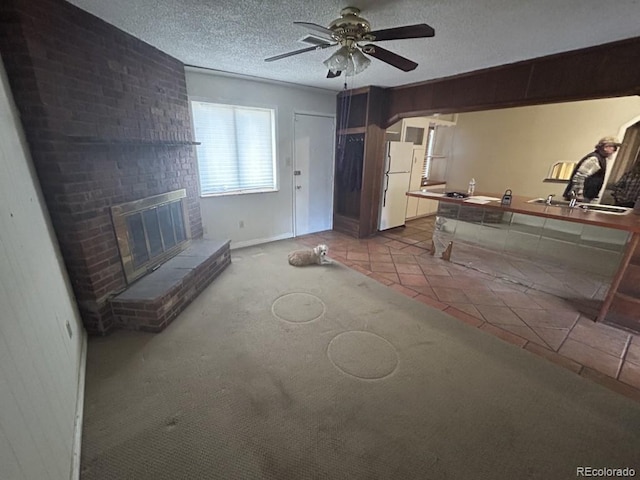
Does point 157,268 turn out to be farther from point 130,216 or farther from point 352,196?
point 352,196

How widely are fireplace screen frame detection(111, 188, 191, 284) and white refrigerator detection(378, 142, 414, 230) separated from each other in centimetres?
322

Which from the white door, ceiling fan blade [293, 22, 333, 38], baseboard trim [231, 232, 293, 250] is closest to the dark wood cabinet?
the white door

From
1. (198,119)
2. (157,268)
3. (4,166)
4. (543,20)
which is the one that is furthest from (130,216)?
(543,20)

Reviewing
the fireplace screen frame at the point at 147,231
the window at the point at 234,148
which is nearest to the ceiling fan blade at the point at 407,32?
the fireplace screen frame at the point at 147,231

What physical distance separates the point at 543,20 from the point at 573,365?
8.08 feet

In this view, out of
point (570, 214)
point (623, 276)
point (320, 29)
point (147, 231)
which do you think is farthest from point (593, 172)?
point (147, 231)

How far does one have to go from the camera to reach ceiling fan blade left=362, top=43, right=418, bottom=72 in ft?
6.15

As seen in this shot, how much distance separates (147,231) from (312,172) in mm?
2771

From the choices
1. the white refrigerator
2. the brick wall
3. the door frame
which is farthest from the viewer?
the white refrigerator

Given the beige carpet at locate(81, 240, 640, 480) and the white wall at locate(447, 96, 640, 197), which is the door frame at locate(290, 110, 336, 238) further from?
the white wall at locate(447, 96, 640, 197)

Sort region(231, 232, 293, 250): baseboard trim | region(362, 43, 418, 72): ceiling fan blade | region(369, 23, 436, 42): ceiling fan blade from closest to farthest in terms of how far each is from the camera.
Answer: region(369, 23, 436, 42): ceiling fan blade → region(362, 43, 418, 72): ceiling fan blade → region(231, 232, 293, 250): baseboard trim

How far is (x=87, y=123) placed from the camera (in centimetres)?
198

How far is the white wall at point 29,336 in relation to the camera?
90cm

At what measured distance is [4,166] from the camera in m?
1.27
